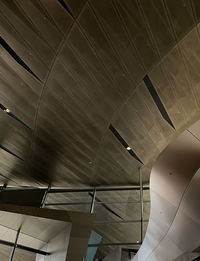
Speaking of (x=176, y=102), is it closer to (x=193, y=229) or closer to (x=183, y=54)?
(x=183, y=54)

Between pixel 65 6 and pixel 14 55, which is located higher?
pixel 65 6

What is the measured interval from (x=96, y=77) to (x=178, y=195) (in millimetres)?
3992

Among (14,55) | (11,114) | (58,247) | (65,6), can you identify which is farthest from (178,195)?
(58,247)

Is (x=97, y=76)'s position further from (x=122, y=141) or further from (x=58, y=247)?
(x=58, y=247)

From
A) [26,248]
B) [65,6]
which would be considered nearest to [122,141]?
[65,6]

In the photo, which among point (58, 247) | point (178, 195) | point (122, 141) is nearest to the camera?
point (178, 195)

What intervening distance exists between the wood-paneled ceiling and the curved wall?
2691 millimetres

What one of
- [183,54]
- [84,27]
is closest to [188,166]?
[183,54]

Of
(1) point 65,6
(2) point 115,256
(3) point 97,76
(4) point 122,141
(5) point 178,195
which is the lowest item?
(2) point 115,256

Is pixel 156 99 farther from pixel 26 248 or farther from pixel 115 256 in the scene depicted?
pixel 26 248

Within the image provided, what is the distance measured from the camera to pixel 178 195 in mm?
5188

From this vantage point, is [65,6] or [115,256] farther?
[115,256]

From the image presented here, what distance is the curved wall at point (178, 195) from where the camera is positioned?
4.89 m

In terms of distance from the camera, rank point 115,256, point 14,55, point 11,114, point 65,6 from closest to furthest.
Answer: point 65,6
point 14,55
point 115,256
point 11,114
